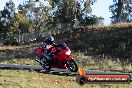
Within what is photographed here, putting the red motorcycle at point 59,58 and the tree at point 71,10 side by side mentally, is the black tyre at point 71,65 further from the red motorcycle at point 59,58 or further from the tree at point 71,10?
the tree at point 71,10

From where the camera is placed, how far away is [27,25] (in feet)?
321

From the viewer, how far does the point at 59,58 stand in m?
15.2

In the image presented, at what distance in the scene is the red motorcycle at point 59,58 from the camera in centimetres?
1495

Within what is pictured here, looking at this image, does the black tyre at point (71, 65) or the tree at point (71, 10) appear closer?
the black tyre at point (71, 65)

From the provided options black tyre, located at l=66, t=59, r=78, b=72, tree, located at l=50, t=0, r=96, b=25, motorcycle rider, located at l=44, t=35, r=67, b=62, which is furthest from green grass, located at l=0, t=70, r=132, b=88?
tree, located at l=50, t=0, r=96, b=25

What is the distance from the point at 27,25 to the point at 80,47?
57218 mm

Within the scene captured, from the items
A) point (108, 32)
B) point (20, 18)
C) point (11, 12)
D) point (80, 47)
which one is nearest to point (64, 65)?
point (80, 47)

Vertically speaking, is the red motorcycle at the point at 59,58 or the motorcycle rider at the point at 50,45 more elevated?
the motorcycle rider at the point at 50,45

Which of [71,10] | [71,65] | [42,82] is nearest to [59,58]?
[71,65]

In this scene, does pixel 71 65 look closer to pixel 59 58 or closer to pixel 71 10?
pixel 59 58

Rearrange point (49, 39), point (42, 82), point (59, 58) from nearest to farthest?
point (49, 39)
point (59, 58)
point (42, 82)

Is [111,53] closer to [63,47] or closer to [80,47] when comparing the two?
[80,47]

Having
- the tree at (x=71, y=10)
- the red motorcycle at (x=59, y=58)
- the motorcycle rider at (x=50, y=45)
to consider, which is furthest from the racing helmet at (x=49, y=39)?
the tree at (x=71, y=10)

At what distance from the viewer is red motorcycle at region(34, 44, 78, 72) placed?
49.0 ft
